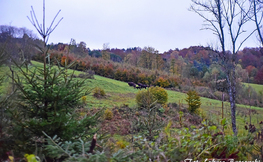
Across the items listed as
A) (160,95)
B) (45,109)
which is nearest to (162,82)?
(160,95)

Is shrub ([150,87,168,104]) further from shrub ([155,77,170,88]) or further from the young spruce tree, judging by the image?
shrub ([155,77,170,88])

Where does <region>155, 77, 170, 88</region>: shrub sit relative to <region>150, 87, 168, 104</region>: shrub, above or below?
above

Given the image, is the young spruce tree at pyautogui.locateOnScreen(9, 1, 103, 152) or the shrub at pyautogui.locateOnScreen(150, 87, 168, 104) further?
the shrub at pyautogui.locateOnScreen(150, 87, 168, 104)

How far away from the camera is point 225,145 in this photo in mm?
1462

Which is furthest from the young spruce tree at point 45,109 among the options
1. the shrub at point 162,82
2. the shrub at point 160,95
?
Result: the shrub at point 162,82

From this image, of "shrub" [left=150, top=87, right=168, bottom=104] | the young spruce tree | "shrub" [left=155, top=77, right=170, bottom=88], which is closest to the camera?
the young spruce tree

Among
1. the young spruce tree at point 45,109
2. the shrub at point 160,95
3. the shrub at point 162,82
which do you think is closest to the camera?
the young spruce tree at point 45,109

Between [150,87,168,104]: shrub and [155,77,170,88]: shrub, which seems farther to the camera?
[155,77,170,88]: shrub

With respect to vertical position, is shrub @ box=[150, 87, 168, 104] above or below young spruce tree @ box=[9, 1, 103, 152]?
below

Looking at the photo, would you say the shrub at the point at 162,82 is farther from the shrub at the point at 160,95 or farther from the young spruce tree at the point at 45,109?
the young spruce tree at the point at 45,109

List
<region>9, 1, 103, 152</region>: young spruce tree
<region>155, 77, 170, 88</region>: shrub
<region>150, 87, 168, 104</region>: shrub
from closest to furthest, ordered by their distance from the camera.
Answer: <region>9, 1, 103, 152</region>: young spruce tree, <region>150, 87, 168, 104</region>: shrub, <region>155, 77, 170, 88</region>: shrub

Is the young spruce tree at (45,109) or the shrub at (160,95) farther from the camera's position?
the shrub at (160,95)

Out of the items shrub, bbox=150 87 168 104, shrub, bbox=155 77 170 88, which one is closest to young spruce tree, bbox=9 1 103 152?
shrub, bbox=150 87 168 104

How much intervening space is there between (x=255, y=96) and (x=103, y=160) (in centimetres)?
2391
